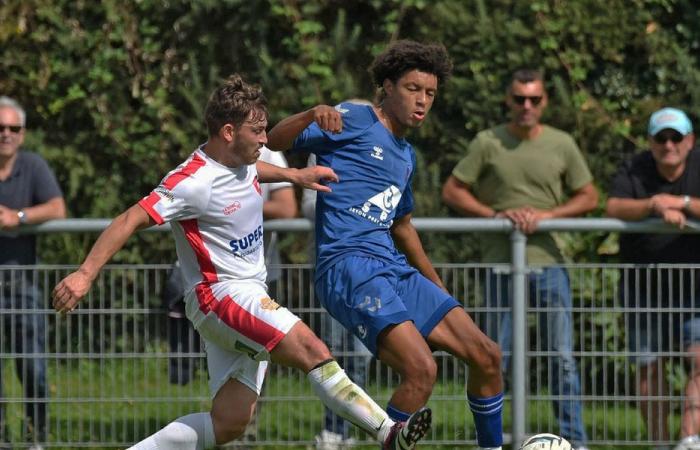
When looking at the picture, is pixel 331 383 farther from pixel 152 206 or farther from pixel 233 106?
pixel 233 106

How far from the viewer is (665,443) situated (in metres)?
8.42

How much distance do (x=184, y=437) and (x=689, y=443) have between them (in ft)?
9.78

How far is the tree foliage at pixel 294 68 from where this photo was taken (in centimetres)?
1150

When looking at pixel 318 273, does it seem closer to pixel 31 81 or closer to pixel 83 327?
pixel 83 327

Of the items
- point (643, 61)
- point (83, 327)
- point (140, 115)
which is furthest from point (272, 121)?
point (83, 327)

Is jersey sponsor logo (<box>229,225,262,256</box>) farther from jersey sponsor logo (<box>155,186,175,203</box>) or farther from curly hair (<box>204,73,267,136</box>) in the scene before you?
curly hair (<box>204,73,267,136</box>)

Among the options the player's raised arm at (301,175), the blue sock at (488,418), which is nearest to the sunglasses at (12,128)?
the player's raised arm at (301,175)

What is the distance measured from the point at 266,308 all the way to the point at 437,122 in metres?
→ 5.13

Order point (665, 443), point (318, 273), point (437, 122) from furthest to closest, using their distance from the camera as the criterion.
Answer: point (437, 122) → point (665, 443) → point (318, 273)

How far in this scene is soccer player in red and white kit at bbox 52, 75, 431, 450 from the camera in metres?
6.61

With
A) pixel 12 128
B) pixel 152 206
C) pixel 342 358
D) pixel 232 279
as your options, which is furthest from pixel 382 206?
pixel 12 128

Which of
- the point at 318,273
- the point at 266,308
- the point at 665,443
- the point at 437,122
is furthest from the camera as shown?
the point at 437,122

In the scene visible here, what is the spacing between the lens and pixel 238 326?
6703 millimetres

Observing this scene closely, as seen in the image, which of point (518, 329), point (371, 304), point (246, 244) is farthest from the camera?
point (518, 329)
